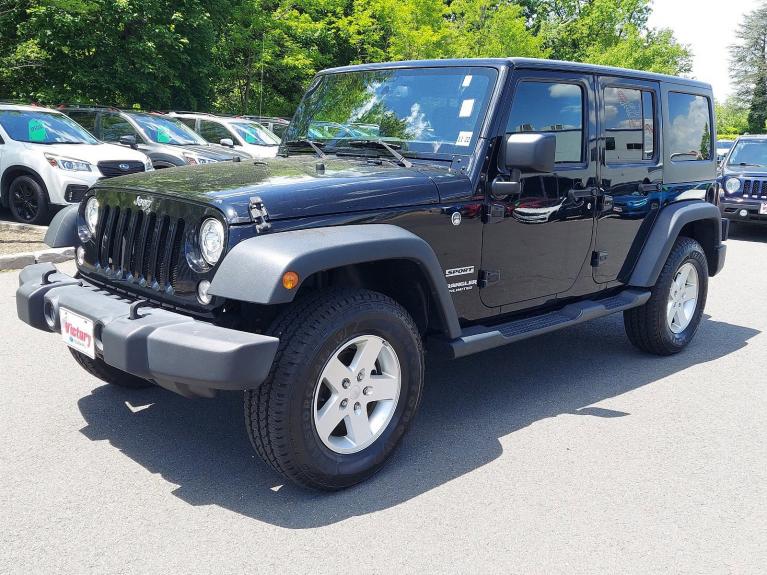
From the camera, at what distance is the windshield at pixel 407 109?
12.8 ft

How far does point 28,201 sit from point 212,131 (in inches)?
219

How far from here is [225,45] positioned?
22.9 m

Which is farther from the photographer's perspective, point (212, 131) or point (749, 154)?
point (212, 131)

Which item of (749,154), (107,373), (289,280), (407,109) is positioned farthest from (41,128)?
(749,154)

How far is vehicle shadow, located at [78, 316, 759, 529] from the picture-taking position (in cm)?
328

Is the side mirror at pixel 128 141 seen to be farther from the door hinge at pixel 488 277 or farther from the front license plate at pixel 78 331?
the door hinge at pixel 488 277

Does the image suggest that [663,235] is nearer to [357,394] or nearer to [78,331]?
[357,394]

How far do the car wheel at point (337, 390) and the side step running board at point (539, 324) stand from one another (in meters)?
0.36

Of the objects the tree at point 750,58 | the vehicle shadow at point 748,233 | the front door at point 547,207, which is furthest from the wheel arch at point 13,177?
the tree at point 750,58

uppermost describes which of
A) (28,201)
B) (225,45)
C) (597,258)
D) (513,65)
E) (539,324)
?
(225,45)

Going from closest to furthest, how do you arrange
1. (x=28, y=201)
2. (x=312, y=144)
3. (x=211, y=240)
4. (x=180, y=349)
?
1. (x=180, y=349)
2. (x=211, y=240)
3. (x=312, y=144)
4. (x=28, y=201)

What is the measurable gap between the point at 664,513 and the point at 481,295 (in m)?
1.38

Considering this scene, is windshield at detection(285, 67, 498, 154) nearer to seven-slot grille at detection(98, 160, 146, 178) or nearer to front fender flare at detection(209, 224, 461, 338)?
front fender flare at detection(209, 224, 461, 338)

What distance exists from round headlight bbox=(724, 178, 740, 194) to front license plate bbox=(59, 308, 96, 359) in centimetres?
1153
